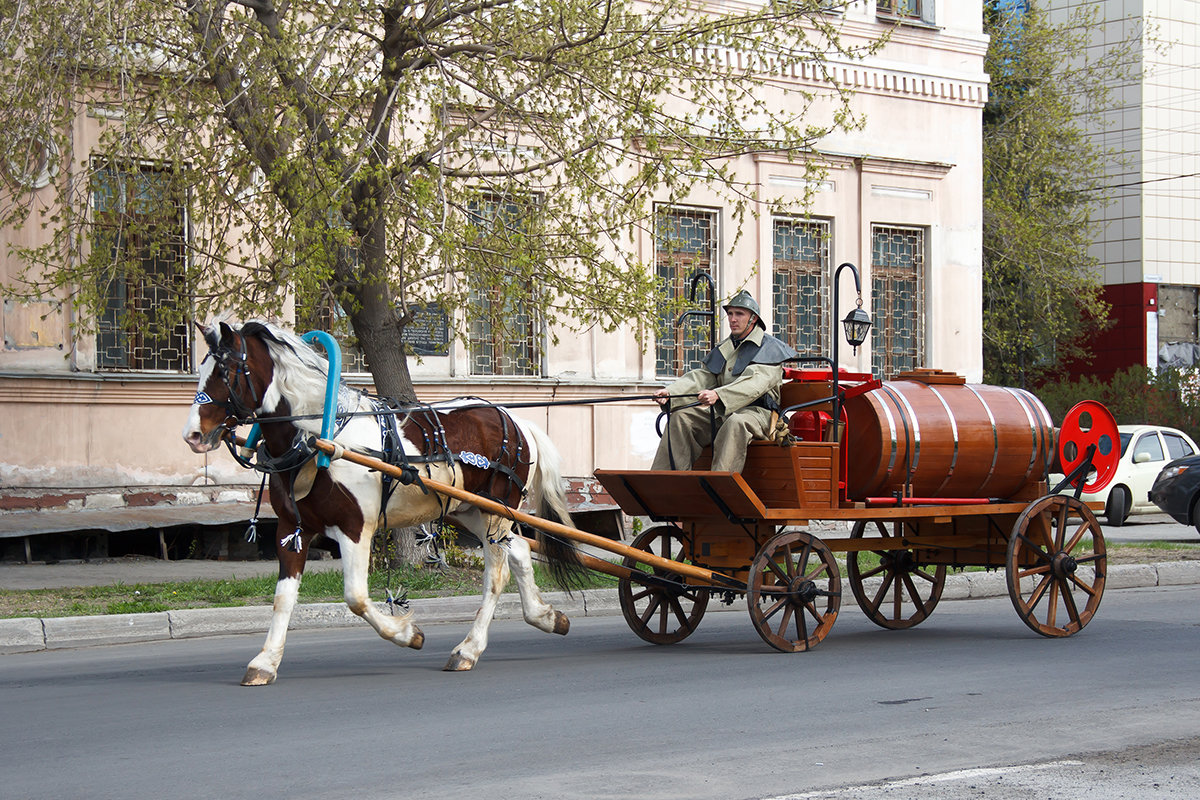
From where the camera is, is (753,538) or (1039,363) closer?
(753,538)

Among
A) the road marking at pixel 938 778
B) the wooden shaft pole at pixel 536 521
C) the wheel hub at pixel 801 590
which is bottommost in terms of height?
the road marking at pixel 938 778

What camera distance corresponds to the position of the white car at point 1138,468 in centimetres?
2284

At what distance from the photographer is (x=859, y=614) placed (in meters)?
12.4

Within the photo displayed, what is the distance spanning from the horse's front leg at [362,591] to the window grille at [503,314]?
4.63m

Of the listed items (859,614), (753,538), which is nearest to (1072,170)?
(859,614)

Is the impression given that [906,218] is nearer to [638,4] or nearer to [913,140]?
[913,140]

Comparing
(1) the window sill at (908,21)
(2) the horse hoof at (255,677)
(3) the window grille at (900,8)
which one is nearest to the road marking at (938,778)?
(2) the horse hoof at (255,677)

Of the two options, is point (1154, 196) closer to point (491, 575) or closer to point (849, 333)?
point (849, 333)

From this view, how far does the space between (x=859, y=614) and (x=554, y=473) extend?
12.8 feet

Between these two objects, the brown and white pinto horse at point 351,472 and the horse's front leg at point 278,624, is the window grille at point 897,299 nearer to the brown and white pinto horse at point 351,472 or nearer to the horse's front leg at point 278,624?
the brown and white pinto horse at point 351,472

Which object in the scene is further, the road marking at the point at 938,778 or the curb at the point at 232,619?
the curb at the point at 232,619

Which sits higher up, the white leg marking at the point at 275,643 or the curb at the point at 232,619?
the white leg marking at the point at 275,643

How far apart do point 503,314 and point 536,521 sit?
5.05 m

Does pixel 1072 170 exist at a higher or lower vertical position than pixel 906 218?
higher
